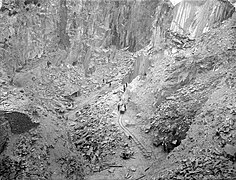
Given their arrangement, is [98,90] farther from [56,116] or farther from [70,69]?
[56,116]

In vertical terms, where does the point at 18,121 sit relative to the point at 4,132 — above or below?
above

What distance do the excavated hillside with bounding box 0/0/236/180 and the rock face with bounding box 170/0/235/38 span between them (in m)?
0.11

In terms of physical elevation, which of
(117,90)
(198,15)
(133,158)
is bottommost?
(133,158)

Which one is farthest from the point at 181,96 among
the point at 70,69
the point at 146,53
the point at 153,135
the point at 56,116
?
the point at 70,69

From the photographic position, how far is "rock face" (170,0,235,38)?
28891 millimetres

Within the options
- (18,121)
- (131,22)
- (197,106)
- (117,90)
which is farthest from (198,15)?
(18,121)

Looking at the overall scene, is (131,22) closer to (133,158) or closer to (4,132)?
(133,158)

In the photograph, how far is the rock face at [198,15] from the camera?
2889 centimetres

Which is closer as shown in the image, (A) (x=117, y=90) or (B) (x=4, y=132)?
(B) (x=4, y=132)

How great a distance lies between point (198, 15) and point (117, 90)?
39.1 feet

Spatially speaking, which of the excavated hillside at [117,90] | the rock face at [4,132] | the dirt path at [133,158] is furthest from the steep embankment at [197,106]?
the rock face at [4,132]

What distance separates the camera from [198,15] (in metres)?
30.6

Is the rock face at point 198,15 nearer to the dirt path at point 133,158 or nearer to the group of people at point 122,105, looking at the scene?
the group of people at point 122,105

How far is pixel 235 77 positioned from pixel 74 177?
14.8 metres
